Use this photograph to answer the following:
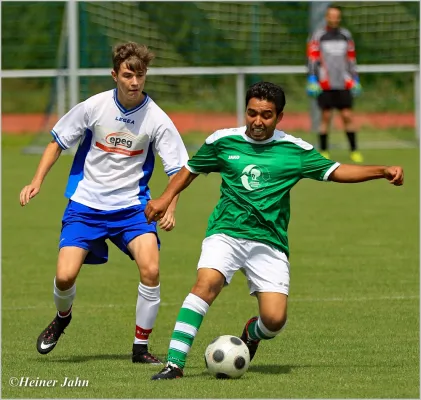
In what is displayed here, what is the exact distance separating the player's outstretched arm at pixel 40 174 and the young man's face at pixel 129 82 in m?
0.60

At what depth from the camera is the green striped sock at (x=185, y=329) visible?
656 cm

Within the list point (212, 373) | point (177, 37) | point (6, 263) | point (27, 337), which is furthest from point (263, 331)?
point (177, 37)

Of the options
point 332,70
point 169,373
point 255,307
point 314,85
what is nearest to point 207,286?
point 169,373

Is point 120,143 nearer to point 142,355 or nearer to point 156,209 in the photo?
point 156,209

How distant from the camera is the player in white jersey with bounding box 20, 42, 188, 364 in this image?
7414mm

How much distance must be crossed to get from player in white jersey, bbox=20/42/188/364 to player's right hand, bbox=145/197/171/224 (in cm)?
52

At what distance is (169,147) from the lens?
24.8 ft

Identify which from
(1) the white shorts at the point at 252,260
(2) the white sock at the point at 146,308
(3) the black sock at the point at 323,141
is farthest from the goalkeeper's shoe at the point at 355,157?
(1) the white shorts at the point at 252,260

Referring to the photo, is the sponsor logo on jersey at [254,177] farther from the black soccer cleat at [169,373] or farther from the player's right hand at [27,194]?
the player's right hand at [27,194]

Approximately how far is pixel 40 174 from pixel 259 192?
1.52 m

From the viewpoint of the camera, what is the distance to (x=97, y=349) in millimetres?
7824

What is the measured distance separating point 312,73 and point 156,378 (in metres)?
12.7

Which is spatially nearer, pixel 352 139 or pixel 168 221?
pixel 168 221

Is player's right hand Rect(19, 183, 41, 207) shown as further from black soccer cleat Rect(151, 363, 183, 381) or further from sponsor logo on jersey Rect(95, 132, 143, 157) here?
black soccer cleat Rect(151, 363, 183, 381)
